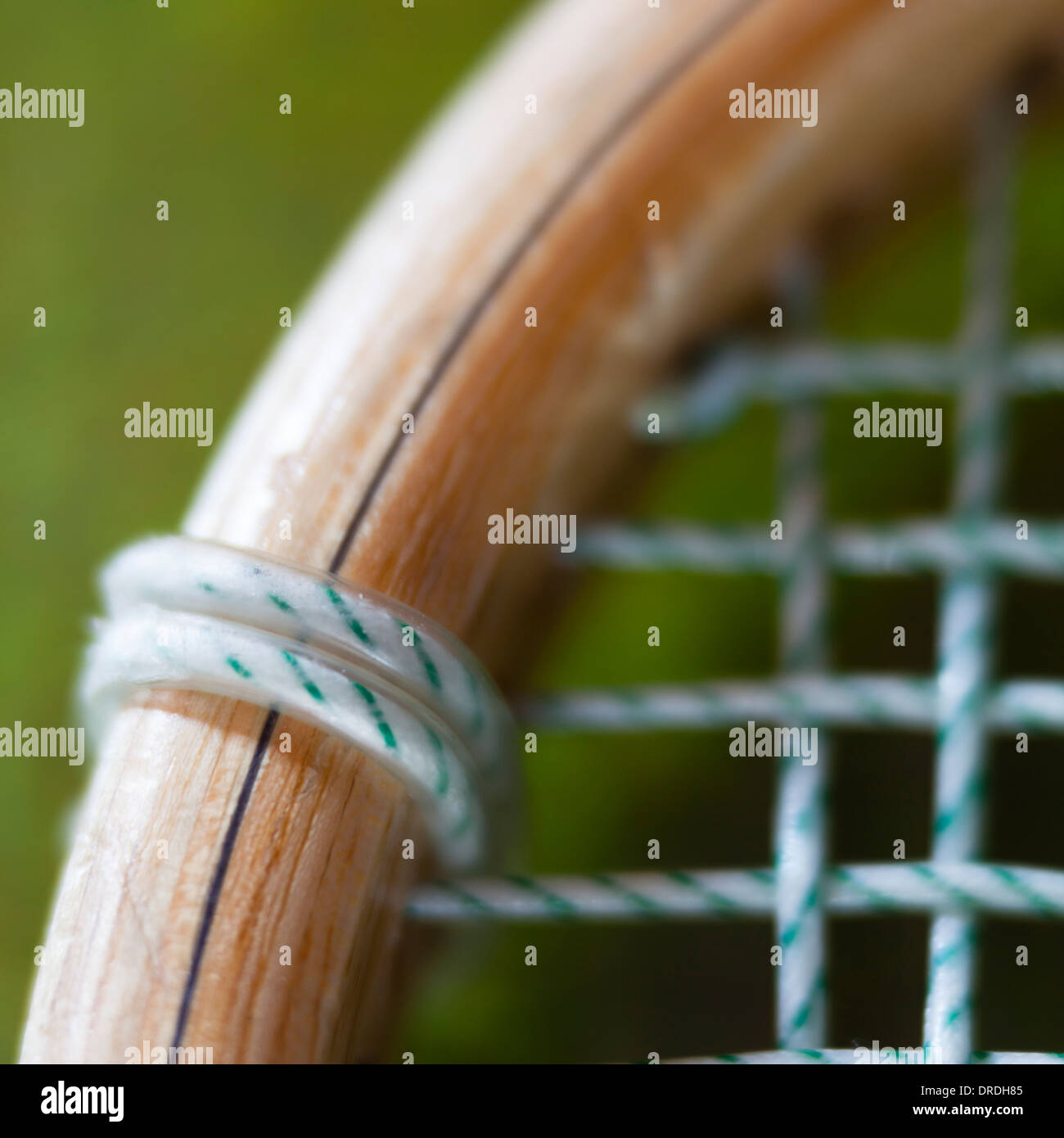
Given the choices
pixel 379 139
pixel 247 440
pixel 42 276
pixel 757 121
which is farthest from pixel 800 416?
pixel 42 276

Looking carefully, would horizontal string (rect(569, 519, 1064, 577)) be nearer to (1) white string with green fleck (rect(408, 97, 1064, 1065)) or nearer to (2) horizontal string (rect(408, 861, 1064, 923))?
(1) white string with green fleck (rect(408, 97, 1064, 1065))

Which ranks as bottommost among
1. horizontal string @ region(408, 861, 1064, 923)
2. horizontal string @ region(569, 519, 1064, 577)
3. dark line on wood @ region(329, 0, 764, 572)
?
horizontal string @ region(408, 861, 1064, 923)

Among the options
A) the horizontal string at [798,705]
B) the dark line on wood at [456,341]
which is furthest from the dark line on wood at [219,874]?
the horizontal string at [798,705]

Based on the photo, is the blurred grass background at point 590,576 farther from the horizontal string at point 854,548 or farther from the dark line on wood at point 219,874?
the dark line on wood at point 219,874

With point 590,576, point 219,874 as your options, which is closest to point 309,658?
point 219,874

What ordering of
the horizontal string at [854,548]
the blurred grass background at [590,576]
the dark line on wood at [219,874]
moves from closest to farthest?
the dark line on wood at [219,874]
the horizontal string at [854,548]
the blurred grass background at [590,576]

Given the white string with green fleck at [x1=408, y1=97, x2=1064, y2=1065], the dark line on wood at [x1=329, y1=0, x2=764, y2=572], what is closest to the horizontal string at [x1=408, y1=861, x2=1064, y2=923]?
the white string with green fleck at [x1=408, y1=97, x2=1064, y2=1065]
